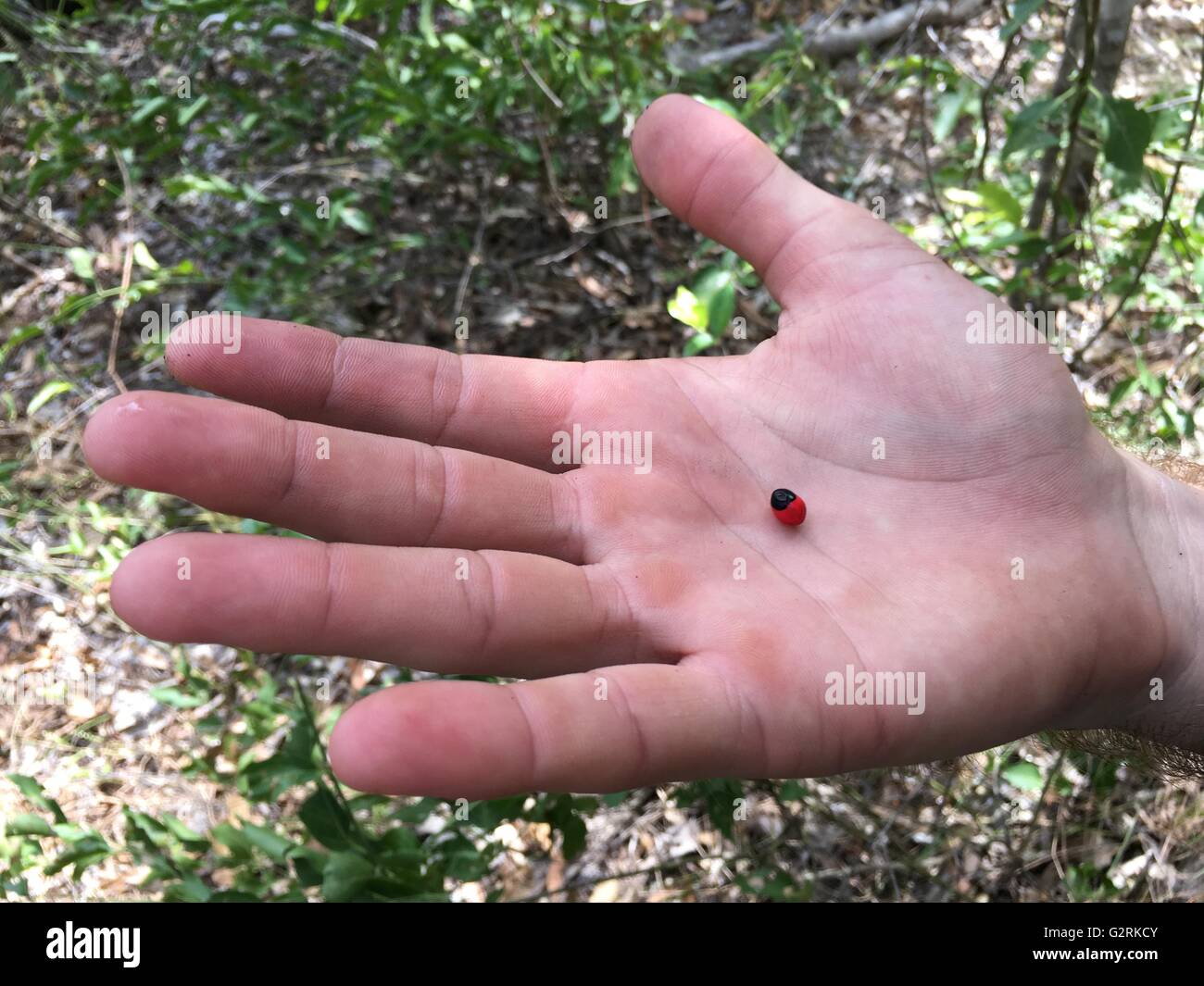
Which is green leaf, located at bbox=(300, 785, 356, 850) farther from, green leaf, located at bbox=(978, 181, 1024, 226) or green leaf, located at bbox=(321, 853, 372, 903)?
green leaf, located at bbox=(978, 181, 1024, 226)

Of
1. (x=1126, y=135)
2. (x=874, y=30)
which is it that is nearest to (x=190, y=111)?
(x=1126, y=135)

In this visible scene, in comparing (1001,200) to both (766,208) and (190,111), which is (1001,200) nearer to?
(766,208)

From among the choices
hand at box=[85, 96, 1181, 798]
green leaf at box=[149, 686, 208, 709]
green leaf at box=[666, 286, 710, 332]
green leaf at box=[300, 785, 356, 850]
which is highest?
green leaf at box=[666, 286, 710, 332]

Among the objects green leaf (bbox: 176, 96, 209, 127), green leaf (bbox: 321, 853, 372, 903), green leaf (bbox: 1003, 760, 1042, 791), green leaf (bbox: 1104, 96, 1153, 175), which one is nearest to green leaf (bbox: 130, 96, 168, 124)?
green leaf (bbox: 176, 96, 209, 127)

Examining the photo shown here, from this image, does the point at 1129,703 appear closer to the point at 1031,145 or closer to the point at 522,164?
the point at 1031,145

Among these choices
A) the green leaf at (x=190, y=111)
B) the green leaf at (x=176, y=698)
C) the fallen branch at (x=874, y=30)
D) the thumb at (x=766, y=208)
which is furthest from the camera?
the fallen branch at (x=874, y=30)

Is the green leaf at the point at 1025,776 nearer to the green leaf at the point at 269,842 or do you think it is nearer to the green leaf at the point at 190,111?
the green leaf at the point at 269,842

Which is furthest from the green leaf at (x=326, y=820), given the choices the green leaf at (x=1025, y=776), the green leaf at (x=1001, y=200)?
the green leaf at (x=1001, y=200)

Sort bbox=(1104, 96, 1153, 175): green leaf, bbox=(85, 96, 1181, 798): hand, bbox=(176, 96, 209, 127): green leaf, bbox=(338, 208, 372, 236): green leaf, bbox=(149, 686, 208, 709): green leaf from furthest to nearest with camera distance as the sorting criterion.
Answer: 1. bbox=(338, 208, 372, 236): green leaf
2. bbox=(176, 96, 209, 127): green leaf
3. bbox=(149, 686, 208, 709): green leaf
4. bbox=(1104, 96, 1153, 175): green leaf
5. bbox=(85, 96, 1181, 798): hand
